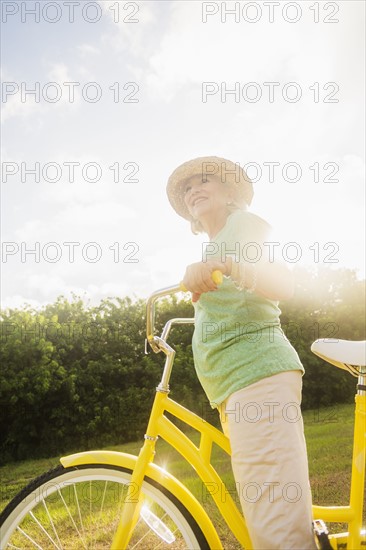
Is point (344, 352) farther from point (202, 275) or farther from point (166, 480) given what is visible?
point (166, 480)

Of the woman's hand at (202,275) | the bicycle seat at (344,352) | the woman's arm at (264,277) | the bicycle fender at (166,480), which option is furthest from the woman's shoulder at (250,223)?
the bicycle fender at (166,480)

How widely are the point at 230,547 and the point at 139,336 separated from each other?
5.78 meters

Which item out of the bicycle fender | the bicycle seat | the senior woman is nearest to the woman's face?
the senior woman

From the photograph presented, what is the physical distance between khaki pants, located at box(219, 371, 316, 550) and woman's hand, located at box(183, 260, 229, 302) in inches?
17.8

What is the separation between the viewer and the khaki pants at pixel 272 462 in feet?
5.81

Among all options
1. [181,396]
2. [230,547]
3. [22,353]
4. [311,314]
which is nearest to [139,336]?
[181,396]

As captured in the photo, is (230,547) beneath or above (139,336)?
beneath

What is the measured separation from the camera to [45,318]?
920 centimetres

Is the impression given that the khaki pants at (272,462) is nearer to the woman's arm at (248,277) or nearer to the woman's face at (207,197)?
the woman's arm at (248,277)

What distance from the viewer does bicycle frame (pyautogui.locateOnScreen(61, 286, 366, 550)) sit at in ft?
6.10

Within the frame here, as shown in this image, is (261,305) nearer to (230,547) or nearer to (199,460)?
(199,460)

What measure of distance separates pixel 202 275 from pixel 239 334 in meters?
0.39

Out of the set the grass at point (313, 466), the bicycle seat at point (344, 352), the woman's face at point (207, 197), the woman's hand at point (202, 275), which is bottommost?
the grass at point (313, 466)

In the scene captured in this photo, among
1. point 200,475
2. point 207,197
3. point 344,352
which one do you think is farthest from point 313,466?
point 207,197
